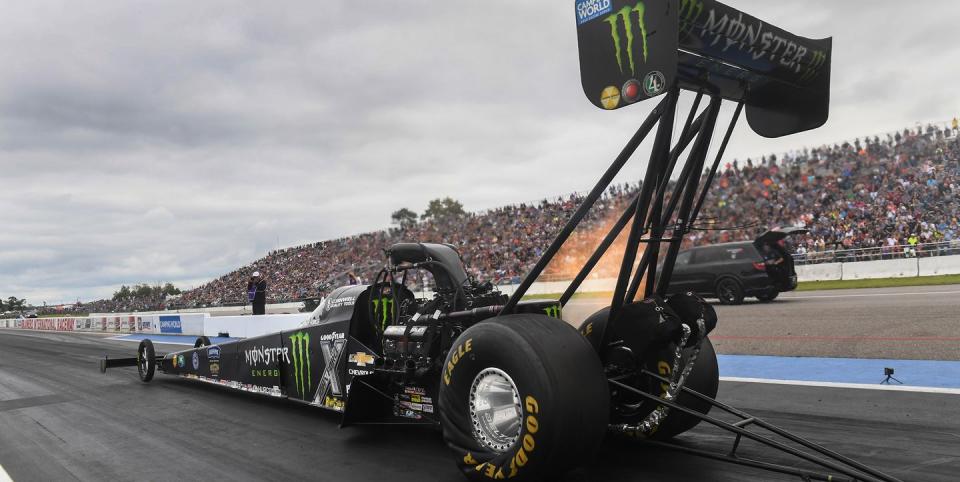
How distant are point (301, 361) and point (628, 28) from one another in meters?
4.03

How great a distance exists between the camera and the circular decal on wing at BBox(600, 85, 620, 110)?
10.1 feet

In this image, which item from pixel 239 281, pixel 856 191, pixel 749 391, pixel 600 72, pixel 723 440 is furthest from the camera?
pixel 239 281

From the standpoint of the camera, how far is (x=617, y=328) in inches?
155

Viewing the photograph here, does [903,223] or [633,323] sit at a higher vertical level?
[903,223]

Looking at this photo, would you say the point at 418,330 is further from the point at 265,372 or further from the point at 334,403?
the point at 265,372

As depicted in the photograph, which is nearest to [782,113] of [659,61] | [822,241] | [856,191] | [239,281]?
[659,61]

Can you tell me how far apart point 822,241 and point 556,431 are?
22913 millimetres

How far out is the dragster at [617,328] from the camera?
3094 mm

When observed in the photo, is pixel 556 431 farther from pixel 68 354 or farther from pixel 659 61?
pixel 68 354

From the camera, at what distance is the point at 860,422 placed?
4590mm

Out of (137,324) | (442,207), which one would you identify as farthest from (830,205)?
(442,207)

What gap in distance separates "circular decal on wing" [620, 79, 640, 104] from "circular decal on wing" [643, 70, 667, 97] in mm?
41

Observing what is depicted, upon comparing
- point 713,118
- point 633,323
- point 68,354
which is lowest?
point 68,354

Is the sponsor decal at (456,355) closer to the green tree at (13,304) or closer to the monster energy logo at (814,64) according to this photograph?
the monster energy logo at (814,64)
